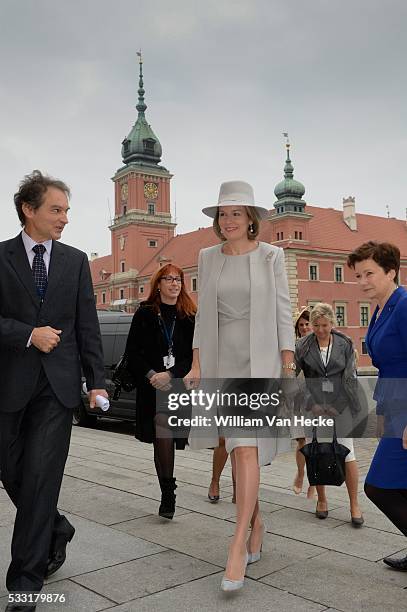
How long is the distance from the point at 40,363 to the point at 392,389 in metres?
1.82

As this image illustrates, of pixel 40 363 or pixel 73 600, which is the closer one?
pixel 73 600

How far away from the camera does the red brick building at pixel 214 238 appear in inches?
2190

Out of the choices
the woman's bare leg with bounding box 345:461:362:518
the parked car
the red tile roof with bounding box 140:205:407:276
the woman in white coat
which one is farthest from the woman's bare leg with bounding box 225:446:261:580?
the red tile roof with bounding box 140:205:407:276

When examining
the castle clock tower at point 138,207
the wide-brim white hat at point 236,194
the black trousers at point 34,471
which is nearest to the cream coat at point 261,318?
the wide-brim white hat at point 236,194

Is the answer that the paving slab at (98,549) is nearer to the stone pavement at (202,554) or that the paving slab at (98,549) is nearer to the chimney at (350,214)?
the stone pavement at (202,554)

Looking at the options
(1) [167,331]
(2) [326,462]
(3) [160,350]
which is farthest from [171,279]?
(2) [326,462]

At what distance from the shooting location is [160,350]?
5.03 metres

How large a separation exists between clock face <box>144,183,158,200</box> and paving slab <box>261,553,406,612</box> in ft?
251

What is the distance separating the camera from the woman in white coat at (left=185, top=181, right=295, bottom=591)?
3596 mm

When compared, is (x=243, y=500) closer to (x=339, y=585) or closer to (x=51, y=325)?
(x=339, y=585)

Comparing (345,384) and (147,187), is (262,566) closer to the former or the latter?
(345,384)

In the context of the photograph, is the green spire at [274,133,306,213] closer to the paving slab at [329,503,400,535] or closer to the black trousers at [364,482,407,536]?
the paving slab at [329,503,400,535]

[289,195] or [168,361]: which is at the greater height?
[289,195]

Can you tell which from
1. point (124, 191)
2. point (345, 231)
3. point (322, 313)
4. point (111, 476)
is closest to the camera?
point (322, 313)
